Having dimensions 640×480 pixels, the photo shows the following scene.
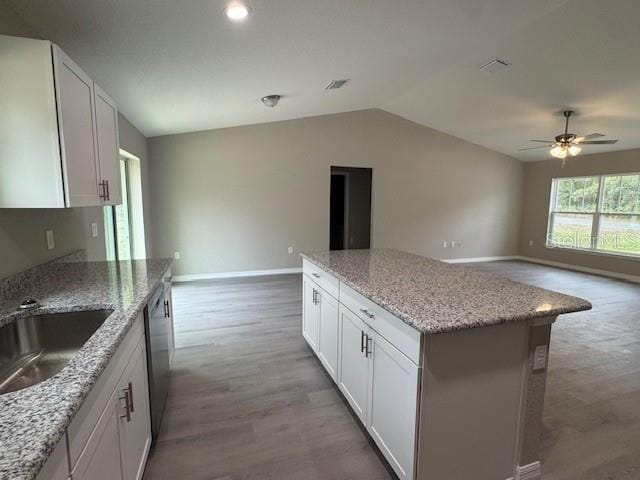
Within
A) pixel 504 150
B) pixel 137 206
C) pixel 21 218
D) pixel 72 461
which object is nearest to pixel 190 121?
pixel 137 206

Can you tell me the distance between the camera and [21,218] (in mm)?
1802

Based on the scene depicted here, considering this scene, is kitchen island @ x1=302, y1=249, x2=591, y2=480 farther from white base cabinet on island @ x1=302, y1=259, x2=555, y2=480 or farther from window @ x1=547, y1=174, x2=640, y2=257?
window @ x1=547, y1=174, x2=640, y2=257

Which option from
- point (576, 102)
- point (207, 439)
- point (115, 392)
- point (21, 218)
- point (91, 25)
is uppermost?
point (576, 102)

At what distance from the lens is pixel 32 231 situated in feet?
6.24

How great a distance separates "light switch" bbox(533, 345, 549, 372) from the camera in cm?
152

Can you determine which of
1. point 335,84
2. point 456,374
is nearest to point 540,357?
point 456,374

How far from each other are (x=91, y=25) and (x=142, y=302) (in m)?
1.65

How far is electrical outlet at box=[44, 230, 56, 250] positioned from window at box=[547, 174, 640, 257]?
317 inches

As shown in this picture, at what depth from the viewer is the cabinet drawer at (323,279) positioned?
2.25 m

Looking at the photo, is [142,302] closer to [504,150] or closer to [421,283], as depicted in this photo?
[421,283]

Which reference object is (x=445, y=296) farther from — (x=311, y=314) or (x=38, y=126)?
(x=38, y=126)

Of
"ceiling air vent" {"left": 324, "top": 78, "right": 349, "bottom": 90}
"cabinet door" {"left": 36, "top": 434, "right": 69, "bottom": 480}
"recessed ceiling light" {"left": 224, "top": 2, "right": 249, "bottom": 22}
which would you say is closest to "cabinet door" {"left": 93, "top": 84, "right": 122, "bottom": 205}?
"recessed ceiling light" {"left": 224, "top": 2, "right": 249, "bottom": 22}

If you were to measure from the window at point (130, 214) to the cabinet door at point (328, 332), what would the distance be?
9.22 feet

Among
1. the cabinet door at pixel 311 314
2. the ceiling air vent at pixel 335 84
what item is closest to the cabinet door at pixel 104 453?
the cabinet door at pixel 311 314
